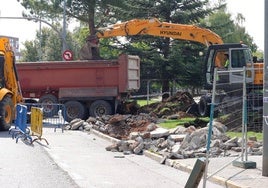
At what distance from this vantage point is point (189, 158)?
1320 cm

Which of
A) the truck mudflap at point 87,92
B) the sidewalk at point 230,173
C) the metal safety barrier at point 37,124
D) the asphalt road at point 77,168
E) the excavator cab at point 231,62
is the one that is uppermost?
the excavator cab at point 231,62

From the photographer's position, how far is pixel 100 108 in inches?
1073

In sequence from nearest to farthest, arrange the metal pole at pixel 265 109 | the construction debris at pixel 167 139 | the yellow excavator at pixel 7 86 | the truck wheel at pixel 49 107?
the metal pole at pixel 265 109
the construction debris at pixel 167 139
the yellow excavator at pixel 7 86
the truck wheel at pixel 49 107

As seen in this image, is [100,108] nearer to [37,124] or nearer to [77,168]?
[37,124]

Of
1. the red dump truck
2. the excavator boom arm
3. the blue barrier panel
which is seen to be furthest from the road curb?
the excavator boom arm

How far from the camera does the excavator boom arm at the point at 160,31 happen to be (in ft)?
91.2

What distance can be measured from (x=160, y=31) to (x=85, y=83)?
459 cm

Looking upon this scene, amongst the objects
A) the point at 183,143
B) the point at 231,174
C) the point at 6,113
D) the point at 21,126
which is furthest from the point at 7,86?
the point at 231,174

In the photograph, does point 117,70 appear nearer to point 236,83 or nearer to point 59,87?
point 59,87

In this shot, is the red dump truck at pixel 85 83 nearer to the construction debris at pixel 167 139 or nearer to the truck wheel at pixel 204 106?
the construction debris at pixel 167 139

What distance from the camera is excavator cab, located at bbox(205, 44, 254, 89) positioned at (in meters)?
22.2

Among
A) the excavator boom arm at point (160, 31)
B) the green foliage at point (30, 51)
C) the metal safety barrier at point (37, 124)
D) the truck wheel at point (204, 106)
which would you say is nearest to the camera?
the metal safety barrier at point (37, 124)

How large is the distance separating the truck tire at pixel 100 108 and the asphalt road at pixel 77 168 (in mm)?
9627

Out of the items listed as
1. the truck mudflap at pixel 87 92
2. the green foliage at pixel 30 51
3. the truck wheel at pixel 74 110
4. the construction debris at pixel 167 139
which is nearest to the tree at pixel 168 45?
the truck mudflap at pixel 87 92
